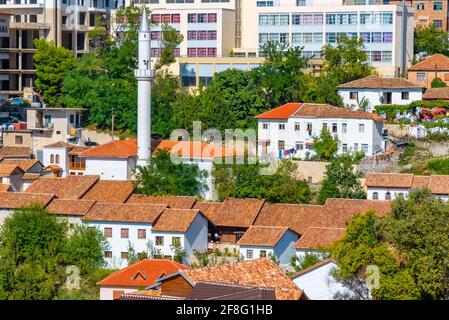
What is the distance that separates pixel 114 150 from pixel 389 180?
28.0 ft

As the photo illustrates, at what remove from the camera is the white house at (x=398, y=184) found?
3297 centimetres

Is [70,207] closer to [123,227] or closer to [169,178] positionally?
[123,227]

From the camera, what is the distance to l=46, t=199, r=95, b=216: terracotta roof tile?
109ft

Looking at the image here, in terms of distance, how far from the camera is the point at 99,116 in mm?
41656

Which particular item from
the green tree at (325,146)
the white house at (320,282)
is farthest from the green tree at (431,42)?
the white house at (320,282)

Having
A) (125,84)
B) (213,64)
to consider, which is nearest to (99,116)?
(125,84)

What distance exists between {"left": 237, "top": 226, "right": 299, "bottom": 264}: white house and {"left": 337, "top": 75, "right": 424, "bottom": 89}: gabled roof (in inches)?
386

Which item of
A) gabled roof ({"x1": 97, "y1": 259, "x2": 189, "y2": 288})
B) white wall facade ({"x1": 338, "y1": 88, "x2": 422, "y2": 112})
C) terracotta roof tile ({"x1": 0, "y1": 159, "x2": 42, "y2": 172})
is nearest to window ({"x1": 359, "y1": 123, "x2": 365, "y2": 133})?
white wall facade ({"x1": 338, "y1": 88, "x2": 422, "y2": 112})

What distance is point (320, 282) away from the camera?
25.2m

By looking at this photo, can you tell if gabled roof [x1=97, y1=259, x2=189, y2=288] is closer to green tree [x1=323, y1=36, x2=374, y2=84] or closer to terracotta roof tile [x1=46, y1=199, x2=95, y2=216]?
terracotta roof tile [x1=46, y1=199, x2=95, y2=216]

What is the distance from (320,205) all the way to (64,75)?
13996 millimetres

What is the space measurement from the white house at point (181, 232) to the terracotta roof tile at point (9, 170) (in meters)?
6.44

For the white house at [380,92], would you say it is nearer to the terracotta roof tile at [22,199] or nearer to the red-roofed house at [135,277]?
the terracotta roof tile at [22,199]

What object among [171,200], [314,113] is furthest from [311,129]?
[171,200]
